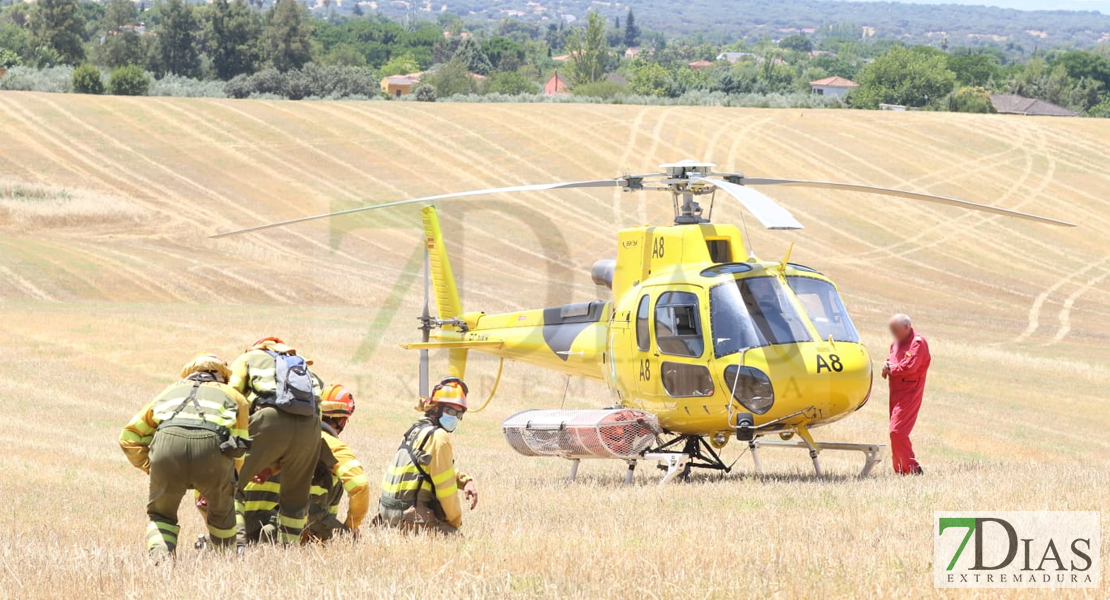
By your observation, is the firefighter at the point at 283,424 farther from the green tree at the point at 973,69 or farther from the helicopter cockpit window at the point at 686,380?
the green tree at the point at 973,69

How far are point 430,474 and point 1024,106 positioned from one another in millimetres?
119621

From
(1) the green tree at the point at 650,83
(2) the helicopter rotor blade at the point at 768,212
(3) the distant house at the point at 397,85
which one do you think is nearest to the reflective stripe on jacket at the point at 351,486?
(2) the helicopter rotor blade at the point at 768,212

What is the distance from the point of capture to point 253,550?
7844mm

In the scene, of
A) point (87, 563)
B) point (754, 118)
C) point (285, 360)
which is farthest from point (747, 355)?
point (754, 118)

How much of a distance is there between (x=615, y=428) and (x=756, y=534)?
15.5ft

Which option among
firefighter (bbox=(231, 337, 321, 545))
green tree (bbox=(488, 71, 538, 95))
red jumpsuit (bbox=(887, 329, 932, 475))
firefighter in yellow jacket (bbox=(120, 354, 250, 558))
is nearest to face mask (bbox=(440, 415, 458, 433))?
firefighter (bbox=(231, 337, 321, 545))

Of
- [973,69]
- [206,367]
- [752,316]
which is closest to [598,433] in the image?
[752,316]

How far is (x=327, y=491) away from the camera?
8.80 m

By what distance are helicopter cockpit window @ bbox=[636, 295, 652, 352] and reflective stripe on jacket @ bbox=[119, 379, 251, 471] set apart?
235 inches

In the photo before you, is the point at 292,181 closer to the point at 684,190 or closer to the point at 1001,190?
the point at 1001,190

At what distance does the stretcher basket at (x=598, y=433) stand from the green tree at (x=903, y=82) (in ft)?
286

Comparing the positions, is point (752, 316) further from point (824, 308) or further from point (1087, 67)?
point (1087, 67)

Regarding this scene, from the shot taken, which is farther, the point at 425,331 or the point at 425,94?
the point at 425,94

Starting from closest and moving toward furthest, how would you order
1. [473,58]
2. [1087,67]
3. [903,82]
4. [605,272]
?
[605,272] < [903,82] < [1087,67] < [473,58]
